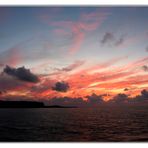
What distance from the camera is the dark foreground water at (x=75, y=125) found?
3.77 meters

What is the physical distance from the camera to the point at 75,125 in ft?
13.1

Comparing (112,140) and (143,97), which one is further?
(143,97)

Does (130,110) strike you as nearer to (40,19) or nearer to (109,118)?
(109,118)

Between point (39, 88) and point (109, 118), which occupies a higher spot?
point (39, 88)

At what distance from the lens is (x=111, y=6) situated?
3.88 metres

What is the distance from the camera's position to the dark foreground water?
377 centimetres

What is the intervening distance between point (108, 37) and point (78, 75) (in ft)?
1.90

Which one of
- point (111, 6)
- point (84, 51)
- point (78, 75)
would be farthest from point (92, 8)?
point (78, 75)

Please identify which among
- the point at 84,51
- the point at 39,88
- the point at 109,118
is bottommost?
the point at 109,118

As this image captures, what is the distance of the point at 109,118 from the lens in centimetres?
416
